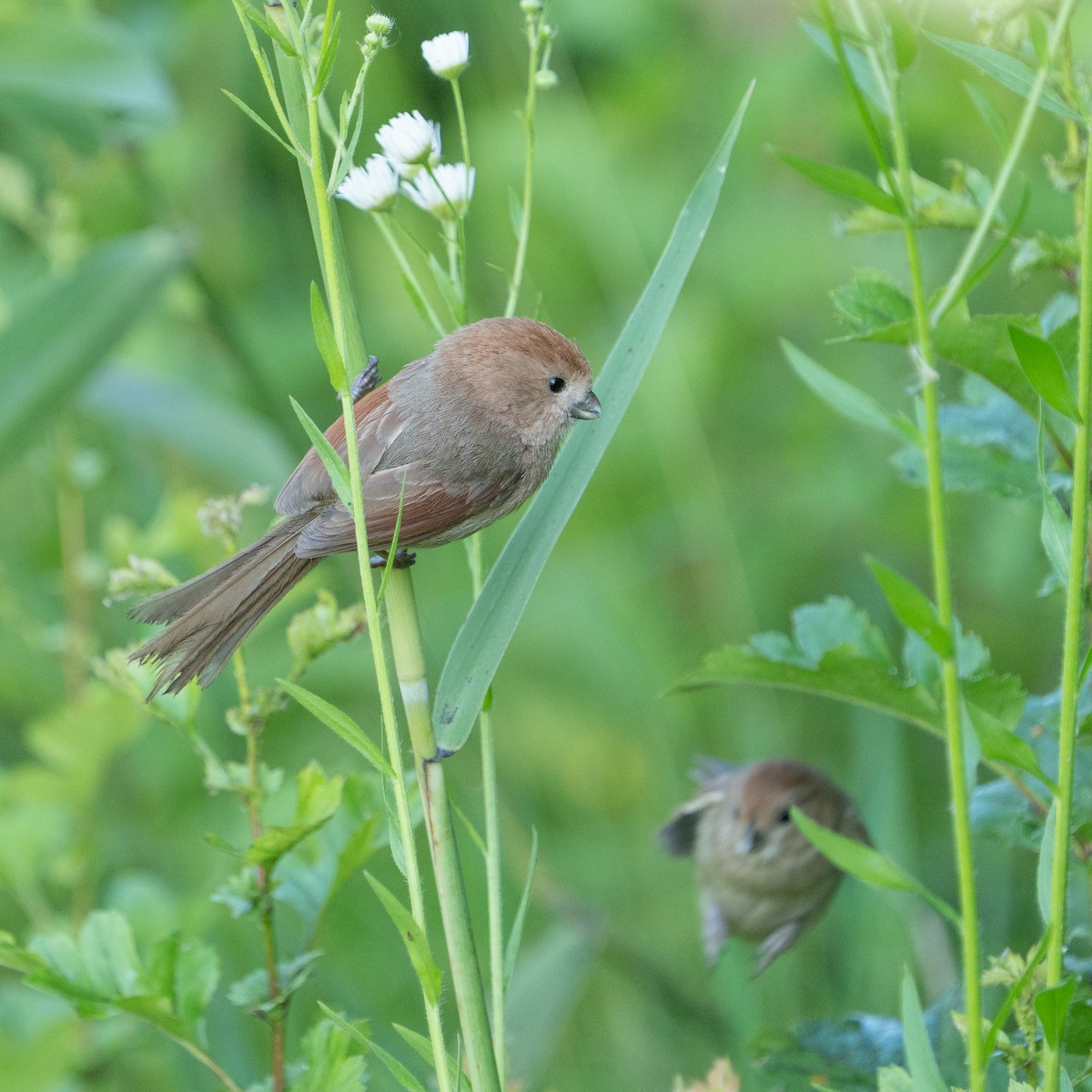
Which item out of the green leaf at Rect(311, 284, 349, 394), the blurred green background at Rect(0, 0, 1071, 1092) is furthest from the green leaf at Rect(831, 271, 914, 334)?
the blurred green background at Rect(0, 0, 1071, 1092)

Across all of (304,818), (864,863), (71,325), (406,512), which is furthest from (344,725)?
(71,325)

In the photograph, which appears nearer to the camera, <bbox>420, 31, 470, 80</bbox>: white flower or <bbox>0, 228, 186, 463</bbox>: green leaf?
<bbox>420, 31, 470, 80</bbox>: white flower

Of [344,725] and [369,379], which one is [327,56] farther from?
[369,379]

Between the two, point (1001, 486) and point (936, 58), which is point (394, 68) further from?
point (1001, 486)

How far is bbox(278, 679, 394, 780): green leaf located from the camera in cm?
78

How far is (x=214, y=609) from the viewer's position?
44.4 inches

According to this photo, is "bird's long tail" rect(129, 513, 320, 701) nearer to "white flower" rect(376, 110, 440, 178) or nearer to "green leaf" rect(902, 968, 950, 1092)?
"white flower" rect(376, 110, 440, 178)

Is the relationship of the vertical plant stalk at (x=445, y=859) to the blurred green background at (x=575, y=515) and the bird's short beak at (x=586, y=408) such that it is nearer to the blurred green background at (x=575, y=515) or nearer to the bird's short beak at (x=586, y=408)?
the bird's short beak at (x=586, y=408)

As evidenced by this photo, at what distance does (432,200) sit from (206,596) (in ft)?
1.28

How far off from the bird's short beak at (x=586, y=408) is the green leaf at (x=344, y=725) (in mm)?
536

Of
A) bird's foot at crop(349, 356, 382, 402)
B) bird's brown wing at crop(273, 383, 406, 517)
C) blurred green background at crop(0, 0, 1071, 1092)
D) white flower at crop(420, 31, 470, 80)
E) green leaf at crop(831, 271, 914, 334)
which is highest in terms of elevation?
white flower at crop(420, 31, 470, 80)

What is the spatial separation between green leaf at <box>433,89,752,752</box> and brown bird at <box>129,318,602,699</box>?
143mm

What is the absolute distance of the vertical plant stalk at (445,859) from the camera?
0.85m

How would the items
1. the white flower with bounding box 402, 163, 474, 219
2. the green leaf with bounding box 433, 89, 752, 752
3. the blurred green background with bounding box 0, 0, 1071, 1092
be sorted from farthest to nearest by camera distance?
the blurred green background with bounding box 0, 0, 1071, 1092
the white flower with bounding box 402, 163, 474, 219
the green leaf with bounding box 433, 89, 752, 752
